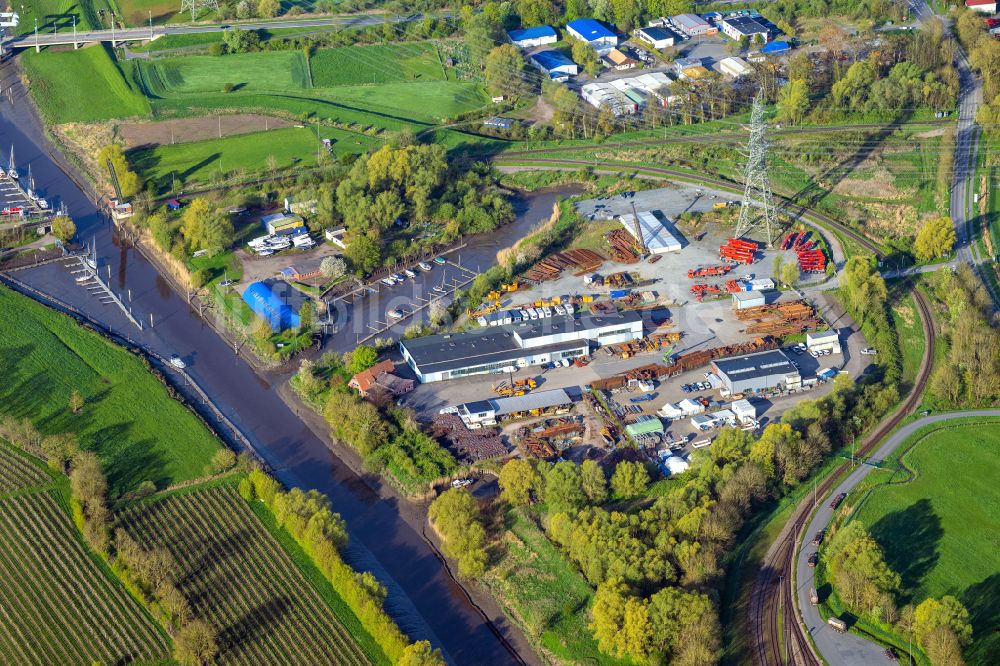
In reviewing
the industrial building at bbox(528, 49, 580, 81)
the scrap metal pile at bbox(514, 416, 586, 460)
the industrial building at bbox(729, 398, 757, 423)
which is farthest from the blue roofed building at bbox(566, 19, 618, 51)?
the scrap metal pile at bbox(514, 416, 586, 460)

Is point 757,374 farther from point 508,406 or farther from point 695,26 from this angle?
point 695,26

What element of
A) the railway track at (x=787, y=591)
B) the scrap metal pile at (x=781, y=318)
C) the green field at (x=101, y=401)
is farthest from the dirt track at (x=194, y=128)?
the railway track at (x=787, y=591)

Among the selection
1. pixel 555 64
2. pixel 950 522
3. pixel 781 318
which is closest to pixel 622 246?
pixel 781 318

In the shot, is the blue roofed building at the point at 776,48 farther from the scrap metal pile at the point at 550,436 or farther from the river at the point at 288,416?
the scrap metal pile at the point at 550,436

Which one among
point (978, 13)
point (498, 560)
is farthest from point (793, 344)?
point (978, 13)

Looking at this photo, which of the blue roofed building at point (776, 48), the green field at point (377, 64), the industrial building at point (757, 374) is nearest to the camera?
the industrial building at point (757, 374)

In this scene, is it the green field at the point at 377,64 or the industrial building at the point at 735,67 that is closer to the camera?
the industrial building at the point at 735,67
